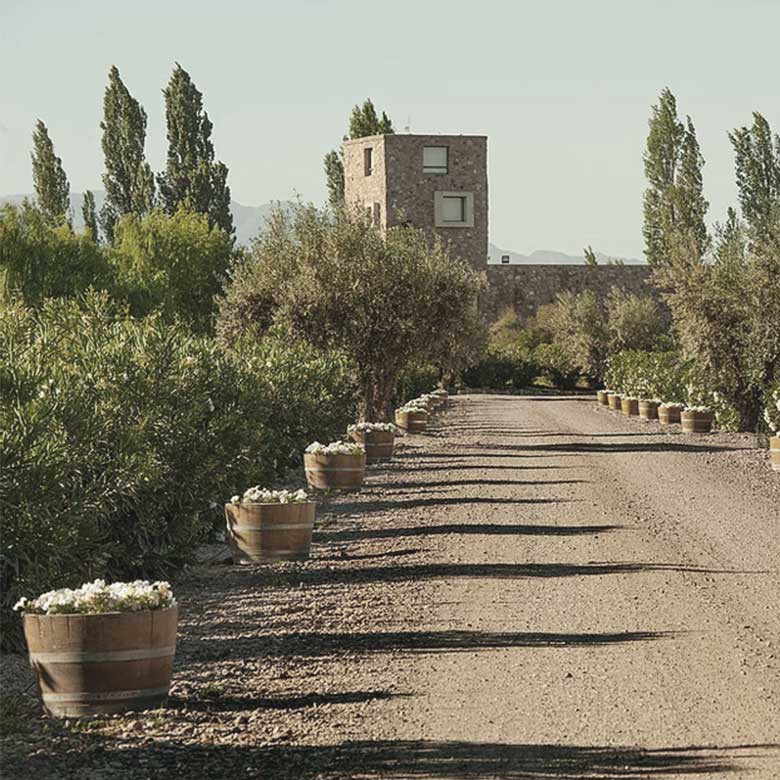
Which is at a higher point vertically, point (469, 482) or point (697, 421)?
point (697, 421)

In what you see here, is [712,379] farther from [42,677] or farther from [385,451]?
[42,677]

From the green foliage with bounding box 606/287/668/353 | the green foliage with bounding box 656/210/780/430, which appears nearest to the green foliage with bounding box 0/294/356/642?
the green foliage with bounding box 656/210/780/430

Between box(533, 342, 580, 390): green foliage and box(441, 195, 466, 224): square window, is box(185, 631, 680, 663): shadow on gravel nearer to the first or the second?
box(533, 342, 580, 390): green foliage

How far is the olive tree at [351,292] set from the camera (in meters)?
35.0

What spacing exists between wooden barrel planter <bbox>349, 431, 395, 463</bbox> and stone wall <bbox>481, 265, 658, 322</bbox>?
2303 inches

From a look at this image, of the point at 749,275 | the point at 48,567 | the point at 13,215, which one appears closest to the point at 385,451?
the point at 749,275

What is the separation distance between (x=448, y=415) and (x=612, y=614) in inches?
1539

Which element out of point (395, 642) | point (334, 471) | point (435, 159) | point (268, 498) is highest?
point (435, 159)

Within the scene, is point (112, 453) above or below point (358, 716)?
above

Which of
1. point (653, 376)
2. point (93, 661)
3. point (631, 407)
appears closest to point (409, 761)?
point (93, 661)

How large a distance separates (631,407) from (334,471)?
92.5ft

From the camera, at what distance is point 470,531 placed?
1862 centimetres

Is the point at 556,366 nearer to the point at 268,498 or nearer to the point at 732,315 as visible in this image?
the point at 732,315

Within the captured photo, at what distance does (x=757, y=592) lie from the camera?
13523 mm
